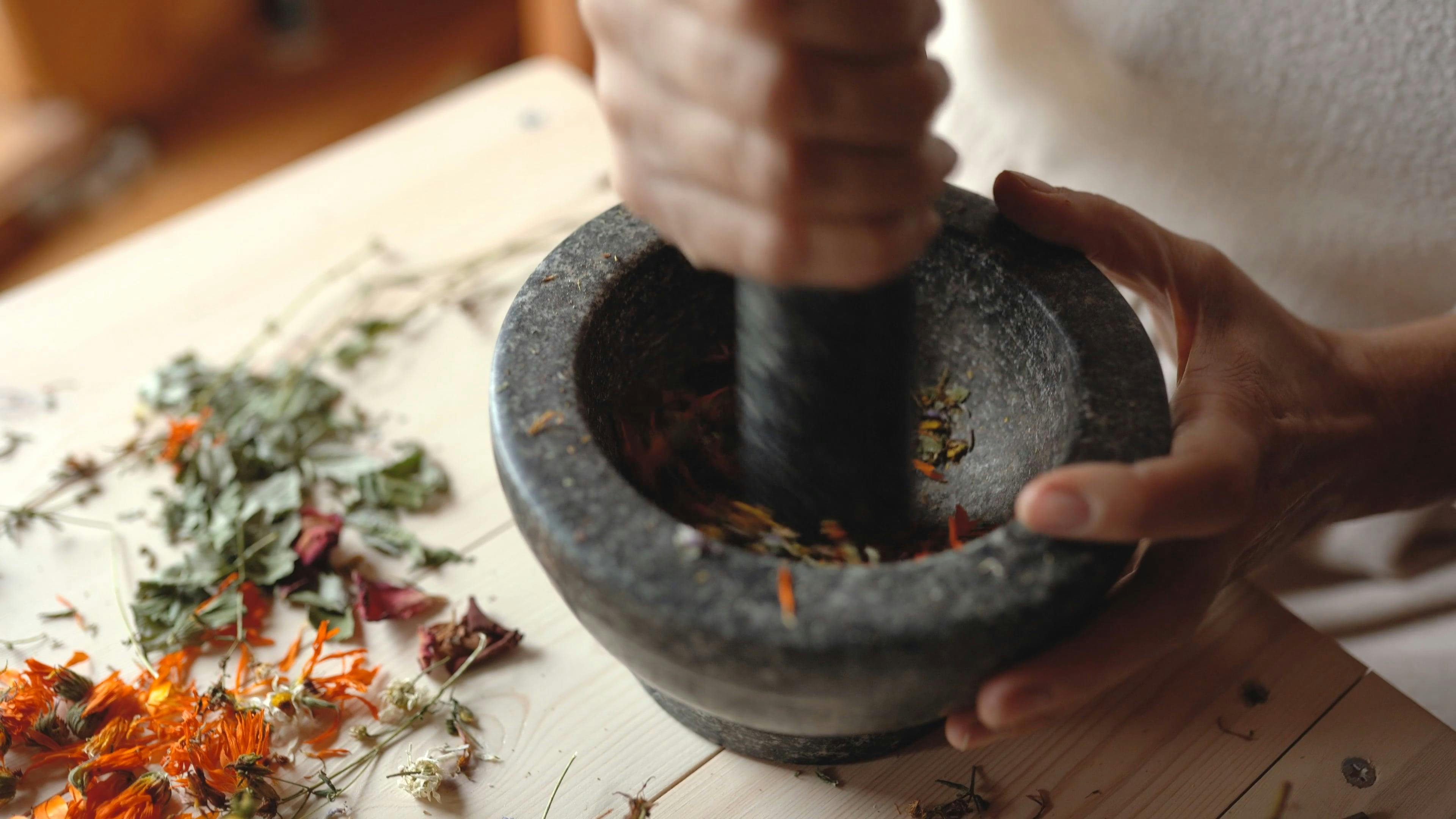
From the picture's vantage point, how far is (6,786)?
36.7 inches

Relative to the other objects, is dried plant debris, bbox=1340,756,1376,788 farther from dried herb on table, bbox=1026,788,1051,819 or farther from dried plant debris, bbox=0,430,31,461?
dried plant debris, bbox=0,430,31,461

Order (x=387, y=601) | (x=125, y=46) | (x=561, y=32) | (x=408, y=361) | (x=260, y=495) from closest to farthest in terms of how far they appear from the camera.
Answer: (x=387, y=601)
(x=260, y=495)
(x=408, y=361)
(x=561, y=32)
(x=125, y=46)

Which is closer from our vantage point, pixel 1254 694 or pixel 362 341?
pixel 1254 694

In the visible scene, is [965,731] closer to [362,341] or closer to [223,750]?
[223,750]

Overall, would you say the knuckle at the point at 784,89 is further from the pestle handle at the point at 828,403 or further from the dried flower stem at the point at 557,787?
the dried flower stem at the point at 557,787

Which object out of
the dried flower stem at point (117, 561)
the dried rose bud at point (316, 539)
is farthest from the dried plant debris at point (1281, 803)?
the dried flower stem at point (117, 561)

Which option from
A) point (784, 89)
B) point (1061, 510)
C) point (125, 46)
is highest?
point (784, 89)

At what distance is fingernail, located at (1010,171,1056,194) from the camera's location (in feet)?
3.22

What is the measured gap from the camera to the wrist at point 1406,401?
1.08 metres

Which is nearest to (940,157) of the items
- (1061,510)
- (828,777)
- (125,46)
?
(1061,510)

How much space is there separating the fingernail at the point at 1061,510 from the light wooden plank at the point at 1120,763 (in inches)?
13.6

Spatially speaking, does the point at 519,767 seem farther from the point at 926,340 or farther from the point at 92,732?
the point at 926,340

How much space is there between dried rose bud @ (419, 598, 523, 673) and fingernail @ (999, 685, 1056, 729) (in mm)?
510

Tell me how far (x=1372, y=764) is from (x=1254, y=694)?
0.11 metres
